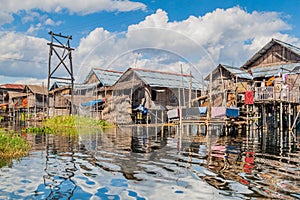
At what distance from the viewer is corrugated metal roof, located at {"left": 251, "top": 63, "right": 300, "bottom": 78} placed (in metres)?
21.0

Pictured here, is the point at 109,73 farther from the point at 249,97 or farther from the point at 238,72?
the point at 238,72

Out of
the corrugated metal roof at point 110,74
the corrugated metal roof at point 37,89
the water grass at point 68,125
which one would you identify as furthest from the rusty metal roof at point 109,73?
the corrugated metal roof at point 37,89

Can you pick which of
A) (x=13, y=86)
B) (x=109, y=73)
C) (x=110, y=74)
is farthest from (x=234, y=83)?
(x=13, y=86)

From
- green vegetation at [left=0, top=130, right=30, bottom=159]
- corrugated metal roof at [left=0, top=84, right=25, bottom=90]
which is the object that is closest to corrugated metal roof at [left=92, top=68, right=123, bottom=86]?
green vegetation at [left=0, top=130, right=30, bottom=159]

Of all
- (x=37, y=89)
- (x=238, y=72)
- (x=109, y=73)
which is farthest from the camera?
(x=37, y=89)

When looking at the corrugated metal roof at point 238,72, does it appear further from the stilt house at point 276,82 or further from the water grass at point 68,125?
the water grass at point 68,125

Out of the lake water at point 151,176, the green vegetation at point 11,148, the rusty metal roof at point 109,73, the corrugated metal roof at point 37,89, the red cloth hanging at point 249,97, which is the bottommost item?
the lake water at point 151,176

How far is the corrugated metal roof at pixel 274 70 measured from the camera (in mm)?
20984

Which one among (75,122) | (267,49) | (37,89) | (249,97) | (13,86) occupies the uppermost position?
(267,49)

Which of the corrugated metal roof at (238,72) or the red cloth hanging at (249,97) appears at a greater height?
the corrugated metal roof at (238,72)

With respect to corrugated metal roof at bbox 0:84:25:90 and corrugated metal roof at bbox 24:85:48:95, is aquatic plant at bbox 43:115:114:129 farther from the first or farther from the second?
corrugated metal roof at bbox 0:84:25:90

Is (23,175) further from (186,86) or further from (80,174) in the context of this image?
(186,86)

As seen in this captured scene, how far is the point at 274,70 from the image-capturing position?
22094 millimetres

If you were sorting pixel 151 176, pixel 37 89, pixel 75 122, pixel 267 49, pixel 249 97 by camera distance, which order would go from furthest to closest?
A: 1. pixel 37 89
2. pixel 267 49
3. pixel 75 122
4. pixel 249 97
5. pixel 151 176
